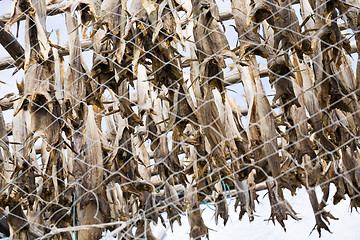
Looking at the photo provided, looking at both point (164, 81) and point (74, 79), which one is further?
point (74, 79)

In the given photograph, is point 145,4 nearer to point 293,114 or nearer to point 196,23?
point 196,23

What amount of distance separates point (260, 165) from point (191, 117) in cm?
33

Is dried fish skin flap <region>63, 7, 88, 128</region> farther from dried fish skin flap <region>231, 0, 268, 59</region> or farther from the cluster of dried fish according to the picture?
dried fish skin flap <region>231, 0, 268, 59</region>

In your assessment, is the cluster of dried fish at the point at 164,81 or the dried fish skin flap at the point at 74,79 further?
the dried fish skin flap at the point at 74,79

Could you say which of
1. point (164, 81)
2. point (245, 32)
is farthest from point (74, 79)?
point (245, 32)

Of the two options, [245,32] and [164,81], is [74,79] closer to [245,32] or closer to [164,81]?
[164,81]

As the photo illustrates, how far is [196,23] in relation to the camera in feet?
4.82

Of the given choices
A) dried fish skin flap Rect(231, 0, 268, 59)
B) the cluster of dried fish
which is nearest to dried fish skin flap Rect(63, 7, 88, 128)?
the cluster of dried fish

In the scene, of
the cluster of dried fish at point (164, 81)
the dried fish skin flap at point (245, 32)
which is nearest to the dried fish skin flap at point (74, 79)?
the cluster of dried fish at point (164, 81)

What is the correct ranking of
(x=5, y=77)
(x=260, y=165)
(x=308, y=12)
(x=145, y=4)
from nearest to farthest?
(x=145, y=4) < (x=308, y=12) < (x=260, y=165) < (x=5, y=77)

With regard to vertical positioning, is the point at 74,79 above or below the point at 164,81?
above

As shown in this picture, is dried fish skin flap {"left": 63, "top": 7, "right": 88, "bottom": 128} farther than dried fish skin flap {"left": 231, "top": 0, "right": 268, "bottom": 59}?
Yes

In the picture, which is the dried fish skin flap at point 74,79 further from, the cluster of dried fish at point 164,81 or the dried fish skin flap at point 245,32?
the dried fish skin flap at point 245,32

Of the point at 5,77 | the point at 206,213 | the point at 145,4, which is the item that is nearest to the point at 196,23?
the point at 145,4
